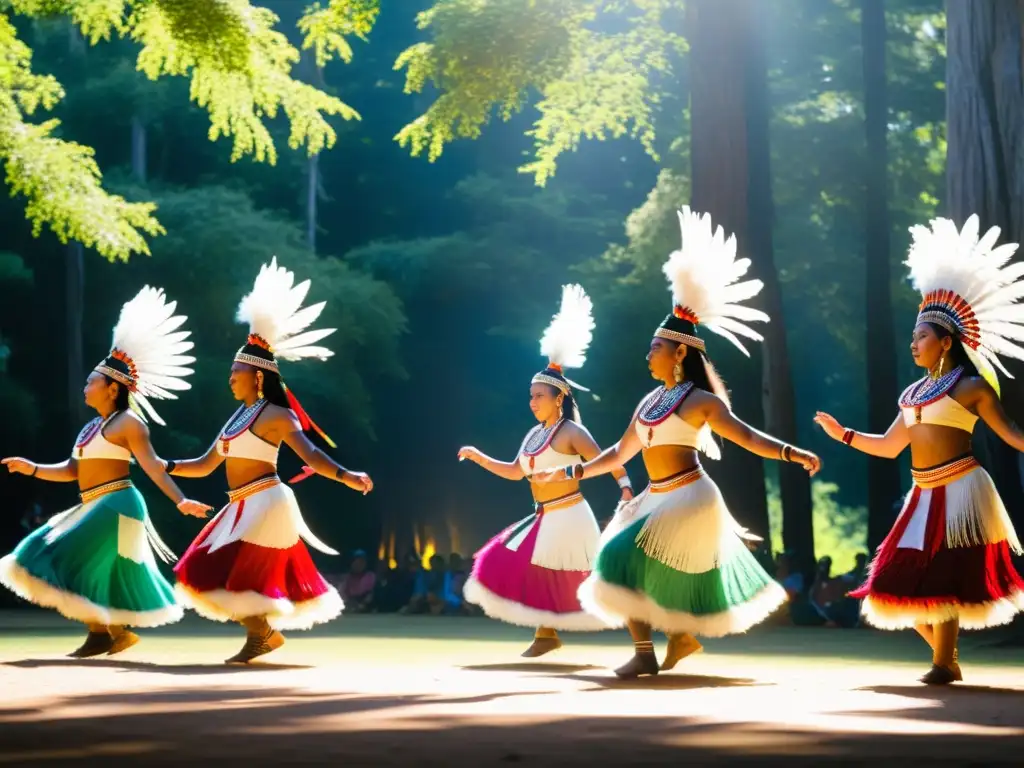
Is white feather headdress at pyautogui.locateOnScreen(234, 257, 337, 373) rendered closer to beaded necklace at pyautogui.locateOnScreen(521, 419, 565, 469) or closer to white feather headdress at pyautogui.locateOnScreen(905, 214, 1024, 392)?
beaded necklace at pyautogui.locateOnScreen(521, 419, 565, 469)

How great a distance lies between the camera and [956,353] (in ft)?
29.4

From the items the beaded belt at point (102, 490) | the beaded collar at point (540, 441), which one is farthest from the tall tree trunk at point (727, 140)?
the beaded belt at point (102, 490)

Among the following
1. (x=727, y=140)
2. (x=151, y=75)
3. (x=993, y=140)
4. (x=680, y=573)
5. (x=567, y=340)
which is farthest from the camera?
(x=151, y=75)

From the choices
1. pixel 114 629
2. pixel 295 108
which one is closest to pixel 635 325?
pixel 295 108

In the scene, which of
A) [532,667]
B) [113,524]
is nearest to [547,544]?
[532,667]

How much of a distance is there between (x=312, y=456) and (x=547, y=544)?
167cm

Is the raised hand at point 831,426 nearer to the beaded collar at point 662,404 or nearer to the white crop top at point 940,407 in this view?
the white crop top at point 940,407

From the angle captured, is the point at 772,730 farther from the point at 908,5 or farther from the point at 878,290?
the point at 908,5

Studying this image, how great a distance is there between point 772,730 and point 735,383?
14.9 m

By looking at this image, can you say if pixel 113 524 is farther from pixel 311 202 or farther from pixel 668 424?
pixel 311 202

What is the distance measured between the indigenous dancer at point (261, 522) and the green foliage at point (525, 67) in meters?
9.98

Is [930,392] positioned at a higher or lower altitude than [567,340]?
lower

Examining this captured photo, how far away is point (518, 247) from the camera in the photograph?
28688 millimetres

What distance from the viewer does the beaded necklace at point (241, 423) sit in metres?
10.4
